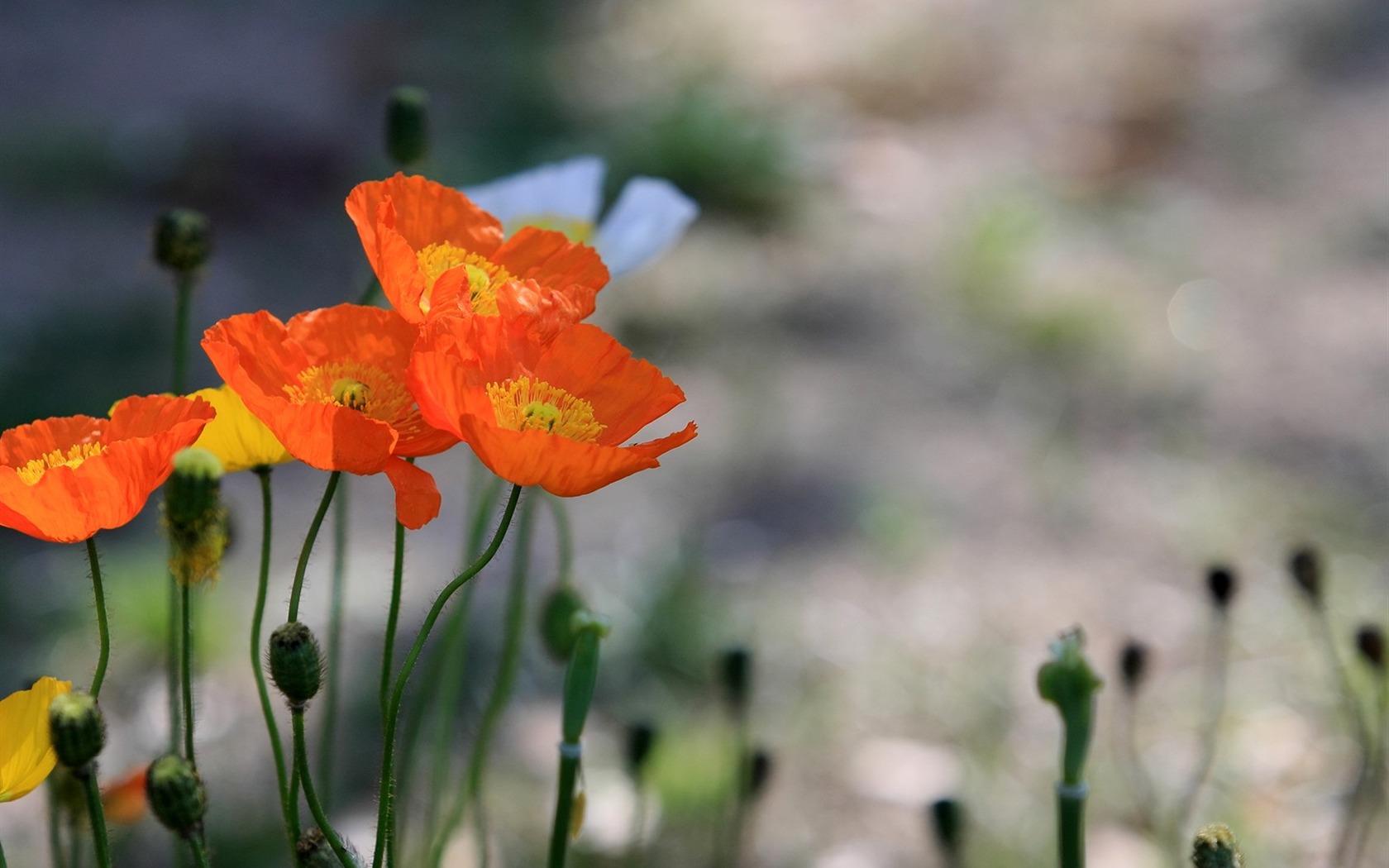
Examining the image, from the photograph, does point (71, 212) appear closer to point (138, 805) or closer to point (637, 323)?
point (637, 323)

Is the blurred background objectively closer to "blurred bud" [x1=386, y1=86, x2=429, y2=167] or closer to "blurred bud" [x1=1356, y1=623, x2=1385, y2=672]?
"blurred bud" [x1=386, y1=86, x2=429, y2=167]

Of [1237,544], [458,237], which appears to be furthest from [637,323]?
[458,237]

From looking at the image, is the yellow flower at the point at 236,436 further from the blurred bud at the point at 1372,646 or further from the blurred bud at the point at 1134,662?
the blurred bud at the point at 1372,646

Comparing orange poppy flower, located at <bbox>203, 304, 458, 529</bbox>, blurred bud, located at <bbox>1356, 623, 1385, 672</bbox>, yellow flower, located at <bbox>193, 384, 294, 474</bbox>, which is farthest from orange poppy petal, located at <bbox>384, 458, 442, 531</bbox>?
blurred bud, located at <bbox>1356, 623, 1385, 672</bbox>

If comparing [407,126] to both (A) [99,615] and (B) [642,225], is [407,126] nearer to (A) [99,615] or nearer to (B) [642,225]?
(B) [642,225]

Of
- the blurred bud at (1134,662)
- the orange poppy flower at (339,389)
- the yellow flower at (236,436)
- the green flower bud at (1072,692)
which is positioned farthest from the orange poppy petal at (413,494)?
the blurred bud at (1134,662)

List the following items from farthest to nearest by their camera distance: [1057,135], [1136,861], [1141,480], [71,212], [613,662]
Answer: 1. [1057,135]
2. [71,212]
3. [1141,480]
4. [613,662]
5. [1136,861]
